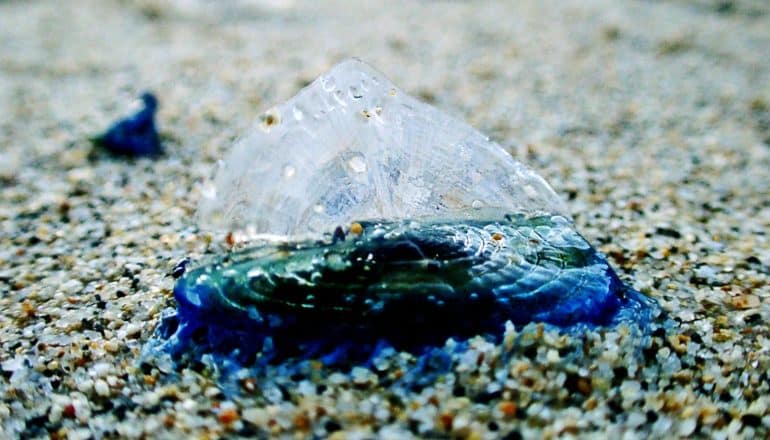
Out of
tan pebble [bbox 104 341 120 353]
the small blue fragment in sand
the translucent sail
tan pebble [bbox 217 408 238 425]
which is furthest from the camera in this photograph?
the small blue fragment in sand

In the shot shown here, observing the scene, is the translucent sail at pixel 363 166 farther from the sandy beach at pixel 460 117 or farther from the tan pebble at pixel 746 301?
the tan pebble at pixel 746 301

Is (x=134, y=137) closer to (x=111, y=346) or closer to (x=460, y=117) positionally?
(x=460, y=117)

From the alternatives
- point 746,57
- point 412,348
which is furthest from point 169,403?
point 746,57

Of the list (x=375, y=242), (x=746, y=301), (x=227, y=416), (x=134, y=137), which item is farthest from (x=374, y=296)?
(x=134, y=137)

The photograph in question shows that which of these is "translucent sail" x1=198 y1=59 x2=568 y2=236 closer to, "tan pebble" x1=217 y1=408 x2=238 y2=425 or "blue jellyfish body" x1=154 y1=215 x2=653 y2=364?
"blue jellyfish body" x1=154 y1=215 x2=653 y2=364

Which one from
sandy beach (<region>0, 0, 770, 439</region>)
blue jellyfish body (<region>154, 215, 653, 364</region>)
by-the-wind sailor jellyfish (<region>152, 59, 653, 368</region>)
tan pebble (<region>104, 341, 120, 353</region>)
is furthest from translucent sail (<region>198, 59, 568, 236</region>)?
tan pebble (<region>104, 341, 120, 353</region>)

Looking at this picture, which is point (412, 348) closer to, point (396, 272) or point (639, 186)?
point (396, 272)

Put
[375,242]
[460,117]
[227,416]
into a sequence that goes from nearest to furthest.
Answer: [227,416]
[375,242]
[460,117]
